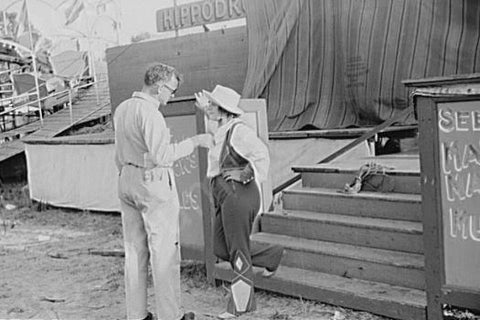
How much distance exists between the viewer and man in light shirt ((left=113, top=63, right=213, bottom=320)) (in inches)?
161

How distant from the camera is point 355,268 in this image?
4691mm

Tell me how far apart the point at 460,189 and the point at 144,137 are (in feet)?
6.31

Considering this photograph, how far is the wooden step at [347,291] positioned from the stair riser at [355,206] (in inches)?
23.4

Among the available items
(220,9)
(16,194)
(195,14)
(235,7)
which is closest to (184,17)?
(195,14)

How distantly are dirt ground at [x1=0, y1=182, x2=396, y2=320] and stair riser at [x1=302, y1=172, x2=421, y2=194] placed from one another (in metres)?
1.15

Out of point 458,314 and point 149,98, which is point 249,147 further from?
point 458,314

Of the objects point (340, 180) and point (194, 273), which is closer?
point (340, 180)

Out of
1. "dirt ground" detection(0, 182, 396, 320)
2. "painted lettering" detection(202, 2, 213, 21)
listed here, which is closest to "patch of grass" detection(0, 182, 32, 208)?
"dirt ground" detection(0, 182, 396, 320)

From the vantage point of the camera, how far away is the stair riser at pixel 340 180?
4.97 metres

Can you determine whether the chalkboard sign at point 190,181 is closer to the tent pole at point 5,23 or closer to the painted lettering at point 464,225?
the painted lettering at point 464,225

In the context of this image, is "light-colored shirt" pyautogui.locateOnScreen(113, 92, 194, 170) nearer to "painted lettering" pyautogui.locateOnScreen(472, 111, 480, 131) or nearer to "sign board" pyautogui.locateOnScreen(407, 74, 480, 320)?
"sign board" pyautogui.locateOnScreen(407, 74, 480, 320)

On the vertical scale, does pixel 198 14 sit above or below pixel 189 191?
above

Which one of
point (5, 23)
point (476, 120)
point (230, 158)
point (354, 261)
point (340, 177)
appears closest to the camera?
point (476, 120)

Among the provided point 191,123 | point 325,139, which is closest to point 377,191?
point 191,123
